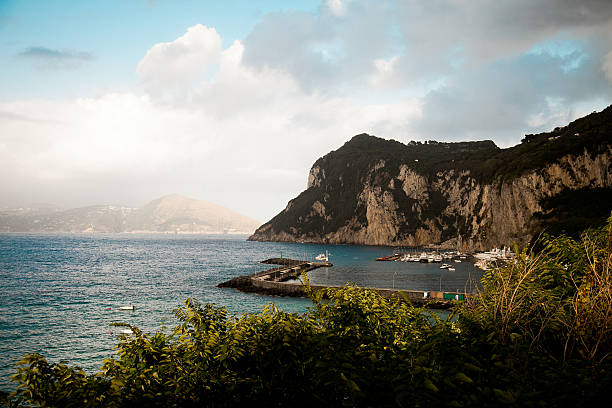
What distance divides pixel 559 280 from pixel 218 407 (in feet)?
34.8

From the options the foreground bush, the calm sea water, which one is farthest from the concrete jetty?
the foreground bush

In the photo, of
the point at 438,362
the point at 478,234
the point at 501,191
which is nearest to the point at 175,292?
the point at 438,362

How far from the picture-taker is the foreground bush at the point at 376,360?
5590mm

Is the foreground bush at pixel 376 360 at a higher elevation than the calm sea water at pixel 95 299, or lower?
higher

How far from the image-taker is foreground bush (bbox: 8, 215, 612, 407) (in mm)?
5590

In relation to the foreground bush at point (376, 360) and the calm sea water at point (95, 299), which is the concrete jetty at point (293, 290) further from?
the foreground bush at point (376, 360)

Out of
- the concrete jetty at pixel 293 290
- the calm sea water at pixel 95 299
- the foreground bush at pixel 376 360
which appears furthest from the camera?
the concrete jetty at pixel 293 290

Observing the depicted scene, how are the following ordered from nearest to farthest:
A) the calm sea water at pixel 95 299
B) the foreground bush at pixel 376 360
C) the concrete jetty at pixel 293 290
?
the foreground bush at pixel 376 360 → the calm sea water at pixel 95 299 → the concrete jetty at pixel 293 290

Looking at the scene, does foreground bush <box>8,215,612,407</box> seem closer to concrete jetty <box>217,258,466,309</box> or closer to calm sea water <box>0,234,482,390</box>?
calm sea water <box>0,234,482,390</box>

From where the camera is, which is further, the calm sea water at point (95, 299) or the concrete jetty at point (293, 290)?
the concrete jetty at point (293, 290)

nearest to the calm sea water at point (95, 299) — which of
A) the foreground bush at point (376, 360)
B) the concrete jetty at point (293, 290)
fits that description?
the concrete jetty at point (293, 290)

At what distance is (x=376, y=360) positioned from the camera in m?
6.88

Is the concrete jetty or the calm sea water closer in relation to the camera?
the calm sea water

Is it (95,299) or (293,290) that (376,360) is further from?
(95,299)
